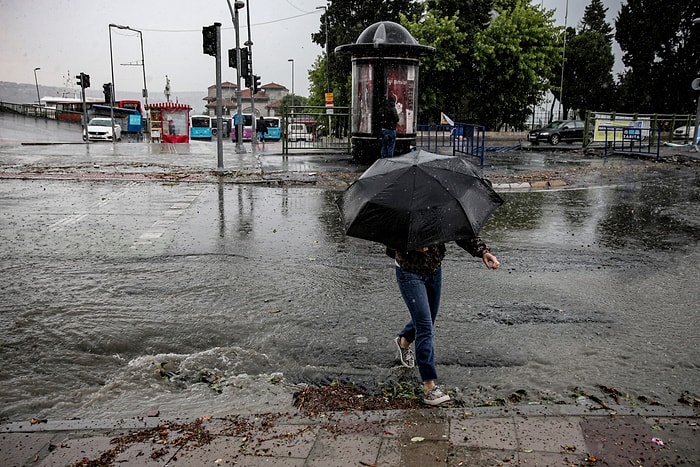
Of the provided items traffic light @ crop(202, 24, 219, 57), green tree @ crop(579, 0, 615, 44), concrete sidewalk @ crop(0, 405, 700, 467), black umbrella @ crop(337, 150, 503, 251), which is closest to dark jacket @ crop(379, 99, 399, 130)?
traffic light @ crop(202, 24, 219, 57)

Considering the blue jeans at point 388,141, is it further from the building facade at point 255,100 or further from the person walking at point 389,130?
the building facade at point 255,100

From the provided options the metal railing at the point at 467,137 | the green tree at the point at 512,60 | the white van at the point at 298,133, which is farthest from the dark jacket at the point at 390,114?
the green tree at the point at 512,60

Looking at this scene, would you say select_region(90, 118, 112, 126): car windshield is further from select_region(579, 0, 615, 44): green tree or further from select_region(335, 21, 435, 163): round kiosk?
select_region(579, 0, 615, 44): green tree

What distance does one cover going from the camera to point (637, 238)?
375 inches

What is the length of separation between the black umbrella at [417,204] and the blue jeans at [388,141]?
12262 millimetres

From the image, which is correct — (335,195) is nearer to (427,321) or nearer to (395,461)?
(427,321)

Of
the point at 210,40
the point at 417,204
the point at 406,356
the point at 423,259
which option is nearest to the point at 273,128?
the point at 210,40

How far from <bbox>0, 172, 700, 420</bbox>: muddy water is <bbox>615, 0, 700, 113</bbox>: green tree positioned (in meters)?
39.6

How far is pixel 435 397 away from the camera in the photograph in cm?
428

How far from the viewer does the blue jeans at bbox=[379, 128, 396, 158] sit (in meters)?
16.5

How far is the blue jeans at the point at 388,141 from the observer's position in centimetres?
1650

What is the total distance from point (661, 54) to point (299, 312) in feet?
158

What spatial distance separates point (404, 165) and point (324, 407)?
177 cm

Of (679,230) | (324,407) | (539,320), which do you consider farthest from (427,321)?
(679,230)
